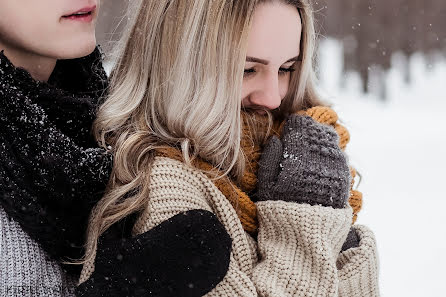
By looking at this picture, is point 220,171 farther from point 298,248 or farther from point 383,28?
point 383,28

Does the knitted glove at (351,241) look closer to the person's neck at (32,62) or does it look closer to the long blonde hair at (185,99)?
the long blonde hair at (185,99)

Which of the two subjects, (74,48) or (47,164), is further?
(74,48)

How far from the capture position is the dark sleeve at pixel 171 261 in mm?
1630

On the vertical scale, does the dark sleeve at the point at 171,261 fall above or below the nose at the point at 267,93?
below

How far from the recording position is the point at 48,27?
73.4 inches

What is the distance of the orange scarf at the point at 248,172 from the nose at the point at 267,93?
0.29 ft

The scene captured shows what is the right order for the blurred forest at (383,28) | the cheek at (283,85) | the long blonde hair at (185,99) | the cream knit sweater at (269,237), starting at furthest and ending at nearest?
the blurred forest at (383,28), the cheek at (283,85), the long blonde hair at (185,99), the cream knit sweater at (269,237)

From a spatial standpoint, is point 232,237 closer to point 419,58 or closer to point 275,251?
point 275,251

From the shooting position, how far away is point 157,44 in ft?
6.41

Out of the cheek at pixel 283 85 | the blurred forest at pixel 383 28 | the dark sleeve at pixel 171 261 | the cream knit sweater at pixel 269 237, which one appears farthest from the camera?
the blurred forest at pixel 383 28

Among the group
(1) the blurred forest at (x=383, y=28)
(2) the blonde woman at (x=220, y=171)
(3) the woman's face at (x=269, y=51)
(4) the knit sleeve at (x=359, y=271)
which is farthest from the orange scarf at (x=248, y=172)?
(1) the blurred forest at (x=383, y=28)

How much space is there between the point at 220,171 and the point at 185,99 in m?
0.22

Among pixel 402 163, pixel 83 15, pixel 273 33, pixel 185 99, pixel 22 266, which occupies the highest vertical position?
pixel 273 33

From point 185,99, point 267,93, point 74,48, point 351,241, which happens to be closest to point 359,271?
point 351,241
